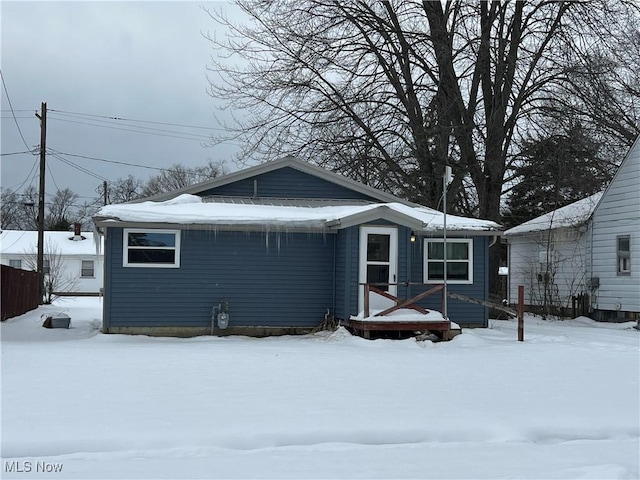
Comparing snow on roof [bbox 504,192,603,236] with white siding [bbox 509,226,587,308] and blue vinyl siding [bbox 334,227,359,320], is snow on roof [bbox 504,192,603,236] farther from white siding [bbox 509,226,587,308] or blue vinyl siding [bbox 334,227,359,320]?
blue vinyl siding [bbox 334,227,359,320]

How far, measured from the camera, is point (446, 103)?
23.7m

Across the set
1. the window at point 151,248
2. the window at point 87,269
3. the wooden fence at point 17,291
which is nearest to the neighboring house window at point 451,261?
the window at point 151,248

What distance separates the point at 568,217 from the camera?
2233 centimetres

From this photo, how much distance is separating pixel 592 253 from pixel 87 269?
29.8 meters

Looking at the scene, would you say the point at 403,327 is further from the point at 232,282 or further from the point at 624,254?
the point at 624,254

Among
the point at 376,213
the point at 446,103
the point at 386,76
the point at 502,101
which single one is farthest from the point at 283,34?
the point at 376,213

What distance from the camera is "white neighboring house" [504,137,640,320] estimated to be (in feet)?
63.3

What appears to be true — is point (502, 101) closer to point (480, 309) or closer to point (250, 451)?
point (480, 309)

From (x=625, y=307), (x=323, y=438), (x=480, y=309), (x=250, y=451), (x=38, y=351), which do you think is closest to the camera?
(x=250, y=451)

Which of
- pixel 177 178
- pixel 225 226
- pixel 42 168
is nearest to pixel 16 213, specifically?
pixel 177 178

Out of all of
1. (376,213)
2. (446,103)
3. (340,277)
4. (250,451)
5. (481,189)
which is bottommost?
(250,451)

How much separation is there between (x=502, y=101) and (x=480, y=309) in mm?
9232

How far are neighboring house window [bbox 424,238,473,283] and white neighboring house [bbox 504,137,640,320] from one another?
17.7 ft

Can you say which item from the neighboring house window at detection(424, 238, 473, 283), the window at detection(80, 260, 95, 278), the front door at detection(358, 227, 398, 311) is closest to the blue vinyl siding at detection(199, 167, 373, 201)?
the neighboring house window at detection(424, 238, 473, 283)
